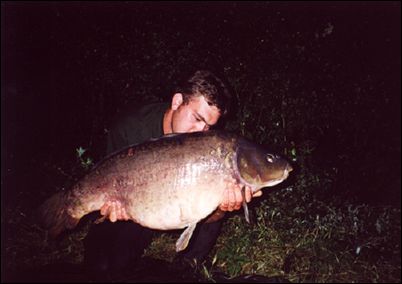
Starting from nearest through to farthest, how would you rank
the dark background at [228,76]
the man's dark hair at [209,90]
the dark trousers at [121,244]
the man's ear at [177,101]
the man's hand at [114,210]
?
the man's hand at [114,210] → the dark trousers at [121,244] → the man's dark hair at [209,90] → the man's ear at [177,101] → the dark background at [228,76]

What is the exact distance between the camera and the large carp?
2516 millimetres

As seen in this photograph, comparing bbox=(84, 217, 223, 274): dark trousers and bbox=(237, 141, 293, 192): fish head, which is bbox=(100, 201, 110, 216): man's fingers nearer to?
bbox=(84, 217, 223, 274): dark trousers

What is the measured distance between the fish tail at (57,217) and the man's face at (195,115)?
1.07 meters

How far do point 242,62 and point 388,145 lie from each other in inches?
76.2

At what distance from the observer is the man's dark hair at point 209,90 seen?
9.64ft

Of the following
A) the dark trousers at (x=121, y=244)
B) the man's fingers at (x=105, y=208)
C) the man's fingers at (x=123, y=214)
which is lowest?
the dark trousers at (x=121, y=244)

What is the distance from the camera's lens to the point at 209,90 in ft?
9.66

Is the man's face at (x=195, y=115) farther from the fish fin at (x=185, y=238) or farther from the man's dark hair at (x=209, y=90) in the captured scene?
the fish fin at (x=185, y=238)

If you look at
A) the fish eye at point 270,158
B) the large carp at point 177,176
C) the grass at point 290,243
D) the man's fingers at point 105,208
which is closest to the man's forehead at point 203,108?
the large carp at point 177,176

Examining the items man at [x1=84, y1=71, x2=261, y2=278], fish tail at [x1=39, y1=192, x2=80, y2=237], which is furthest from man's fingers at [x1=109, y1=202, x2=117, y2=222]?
fish tail at [x1=39, y1=192, x2=80, y2=237]

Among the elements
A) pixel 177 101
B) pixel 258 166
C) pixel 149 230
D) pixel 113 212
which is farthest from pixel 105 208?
pixel 258 166

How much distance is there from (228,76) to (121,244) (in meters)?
2.50

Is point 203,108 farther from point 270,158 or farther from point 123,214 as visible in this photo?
point 123,214

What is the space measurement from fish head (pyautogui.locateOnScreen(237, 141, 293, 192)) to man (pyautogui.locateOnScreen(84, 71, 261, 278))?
164mm
